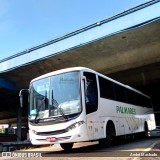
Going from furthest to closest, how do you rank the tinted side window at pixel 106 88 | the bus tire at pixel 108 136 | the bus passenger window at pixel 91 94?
the tinted side window at pixel 106 88, the bus tire at pixel 108 136, the bus passenger window at pixel 91 94

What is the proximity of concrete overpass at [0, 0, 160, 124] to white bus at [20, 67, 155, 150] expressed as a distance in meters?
3.95

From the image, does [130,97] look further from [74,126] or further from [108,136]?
[74,126]

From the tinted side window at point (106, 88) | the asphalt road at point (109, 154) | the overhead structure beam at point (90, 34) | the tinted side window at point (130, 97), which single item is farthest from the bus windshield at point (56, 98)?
the tinted side window at point (130, 97)

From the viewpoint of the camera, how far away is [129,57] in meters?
19.3

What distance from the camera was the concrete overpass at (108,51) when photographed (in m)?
15.5

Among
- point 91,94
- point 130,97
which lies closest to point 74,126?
point 91,94

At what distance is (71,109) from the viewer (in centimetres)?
1053

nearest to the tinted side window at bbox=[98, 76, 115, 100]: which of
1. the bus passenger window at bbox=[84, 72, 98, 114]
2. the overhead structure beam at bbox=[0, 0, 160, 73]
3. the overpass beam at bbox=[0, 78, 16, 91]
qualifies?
the bus passenger window at bbox=[84, 72, 98, 114]

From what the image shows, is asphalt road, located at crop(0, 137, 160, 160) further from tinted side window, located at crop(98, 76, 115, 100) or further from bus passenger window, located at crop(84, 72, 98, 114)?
tinted side window, located at crop(98, 76, 115, 100)

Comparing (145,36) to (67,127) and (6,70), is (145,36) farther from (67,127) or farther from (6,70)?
(6,70)

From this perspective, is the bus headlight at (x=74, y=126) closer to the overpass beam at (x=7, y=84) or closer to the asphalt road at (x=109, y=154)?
the asphalt road at (x=109, y=154)

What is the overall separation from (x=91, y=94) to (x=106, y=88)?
1811mm

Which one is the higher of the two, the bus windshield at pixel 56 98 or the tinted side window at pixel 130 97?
the tinted side window at pixel 130 97

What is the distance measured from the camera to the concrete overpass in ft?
50.7
